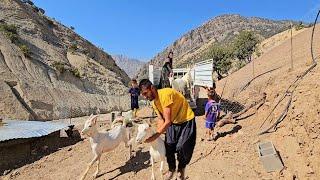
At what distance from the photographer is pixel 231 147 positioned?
28.7 feet

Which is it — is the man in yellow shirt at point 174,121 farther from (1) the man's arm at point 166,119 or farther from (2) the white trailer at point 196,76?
(2) the white trailer at point 196,76

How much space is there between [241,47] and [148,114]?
37077 mm

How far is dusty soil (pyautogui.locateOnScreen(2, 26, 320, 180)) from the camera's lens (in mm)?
7566

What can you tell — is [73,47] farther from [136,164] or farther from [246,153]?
[246,153]

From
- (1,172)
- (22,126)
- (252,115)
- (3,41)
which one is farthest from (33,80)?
(252,115)

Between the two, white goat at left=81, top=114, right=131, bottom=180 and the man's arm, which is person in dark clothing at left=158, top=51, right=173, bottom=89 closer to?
white goat at left=81, top=114, right=131, bottom=180

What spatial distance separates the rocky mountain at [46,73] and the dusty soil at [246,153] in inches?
589

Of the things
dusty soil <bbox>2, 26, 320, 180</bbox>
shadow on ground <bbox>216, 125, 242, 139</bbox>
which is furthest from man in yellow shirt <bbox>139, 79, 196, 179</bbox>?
shadow on ground <bbox>216, 125, 242, 139</bbox>

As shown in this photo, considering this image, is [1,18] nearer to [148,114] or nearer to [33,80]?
[33,80]

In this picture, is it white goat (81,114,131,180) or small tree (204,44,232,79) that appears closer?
white goat (81,114,131,180)

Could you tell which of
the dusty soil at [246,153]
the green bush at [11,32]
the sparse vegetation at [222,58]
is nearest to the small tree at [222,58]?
the sparse vegetation at [222,58]

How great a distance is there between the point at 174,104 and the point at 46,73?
32.4m

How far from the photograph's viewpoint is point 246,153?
834 centimetres

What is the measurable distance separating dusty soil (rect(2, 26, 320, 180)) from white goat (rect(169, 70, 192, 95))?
→ 2.14 meters
